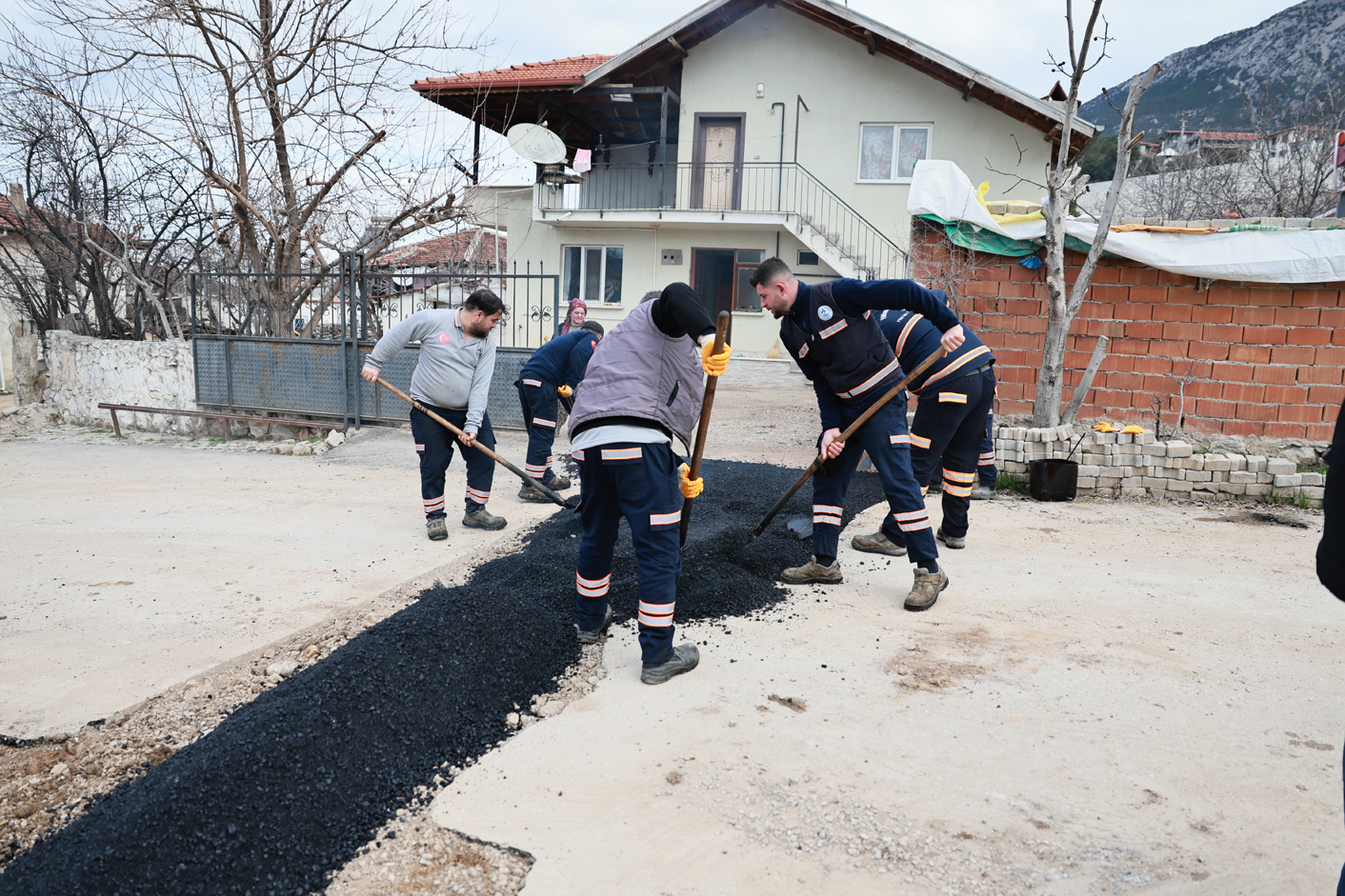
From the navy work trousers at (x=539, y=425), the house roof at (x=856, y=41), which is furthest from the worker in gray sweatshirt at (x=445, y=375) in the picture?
the house roof at (x=856, y=41)

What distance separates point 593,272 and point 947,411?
13039 millimetres

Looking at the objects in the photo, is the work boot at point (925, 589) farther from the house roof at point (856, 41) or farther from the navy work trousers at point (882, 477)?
the house roof at point (856, 41)

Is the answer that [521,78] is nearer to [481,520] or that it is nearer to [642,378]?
[481,520]

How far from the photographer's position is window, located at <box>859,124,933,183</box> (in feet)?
48.4

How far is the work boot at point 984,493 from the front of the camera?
6.29 metres

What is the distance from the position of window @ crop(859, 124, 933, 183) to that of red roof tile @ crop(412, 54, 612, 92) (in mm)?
5437

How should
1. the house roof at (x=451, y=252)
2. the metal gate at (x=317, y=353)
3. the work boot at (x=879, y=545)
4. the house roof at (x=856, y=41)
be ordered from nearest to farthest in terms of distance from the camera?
the work boot at (x=879, y=545) < the metal gate at (x=317, y=353) < the house roof at (x=451, y=252) < the house roof at (x=856, y=41)

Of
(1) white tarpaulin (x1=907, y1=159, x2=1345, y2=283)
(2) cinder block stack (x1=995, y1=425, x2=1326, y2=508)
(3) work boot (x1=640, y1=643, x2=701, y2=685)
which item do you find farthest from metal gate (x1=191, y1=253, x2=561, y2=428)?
(3) work boot (x1=640, y1=643, x2=701, y2=685)

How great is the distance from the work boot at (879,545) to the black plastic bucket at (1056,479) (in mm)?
1920

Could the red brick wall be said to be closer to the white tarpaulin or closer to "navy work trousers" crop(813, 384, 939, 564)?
the white tarpaulin

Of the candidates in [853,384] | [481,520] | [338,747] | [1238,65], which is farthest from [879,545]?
[1238,65]

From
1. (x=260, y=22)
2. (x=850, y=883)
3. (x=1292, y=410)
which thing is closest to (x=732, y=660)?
(x=850, y=883)

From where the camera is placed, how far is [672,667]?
318 centimetres

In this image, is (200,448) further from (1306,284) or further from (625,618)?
(1306,284)
